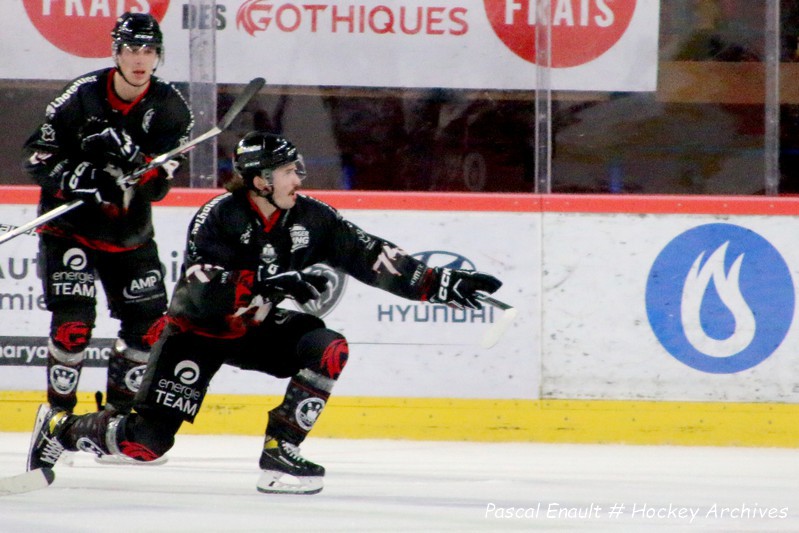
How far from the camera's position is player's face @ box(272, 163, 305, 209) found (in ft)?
11.6

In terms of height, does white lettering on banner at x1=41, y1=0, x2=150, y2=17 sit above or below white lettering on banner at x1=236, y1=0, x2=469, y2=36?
above

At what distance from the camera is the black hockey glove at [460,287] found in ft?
11.9

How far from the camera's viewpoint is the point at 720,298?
4.80 m

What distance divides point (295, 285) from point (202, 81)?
1.99 m

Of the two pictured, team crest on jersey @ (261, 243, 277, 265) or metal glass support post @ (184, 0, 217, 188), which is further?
metal glass support post @ (184, 0, 217, 188)

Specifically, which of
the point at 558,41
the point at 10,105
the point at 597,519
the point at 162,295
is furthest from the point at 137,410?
the point at 558,41

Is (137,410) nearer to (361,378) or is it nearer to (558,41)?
(361,378)

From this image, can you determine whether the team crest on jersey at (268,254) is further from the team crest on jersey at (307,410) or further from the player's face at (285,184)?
the team crest on jersey at (307,410)

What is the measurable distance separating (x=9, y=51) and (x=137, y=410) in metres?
2.14

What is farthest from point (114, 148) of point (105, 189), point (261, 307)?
point (261, 307)

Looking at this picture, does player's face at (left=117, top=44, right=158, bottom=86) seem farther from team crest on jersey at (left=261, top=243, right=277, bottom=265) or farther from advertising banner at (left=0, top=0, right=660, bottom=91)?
advertising banner at (left=0, top=0, right=660, bottom=91)

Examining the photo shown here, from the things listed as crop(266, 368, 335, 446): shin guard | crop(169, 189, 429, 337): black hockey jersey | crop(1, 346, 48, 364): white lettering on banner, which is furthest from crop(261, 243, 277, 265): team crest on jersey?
crop(1, 346, 48, 364): white lettering on banner

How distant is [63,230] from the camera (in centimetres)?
393

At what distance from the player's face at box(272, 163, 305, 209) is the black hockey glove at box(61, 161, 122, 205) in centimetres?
53
